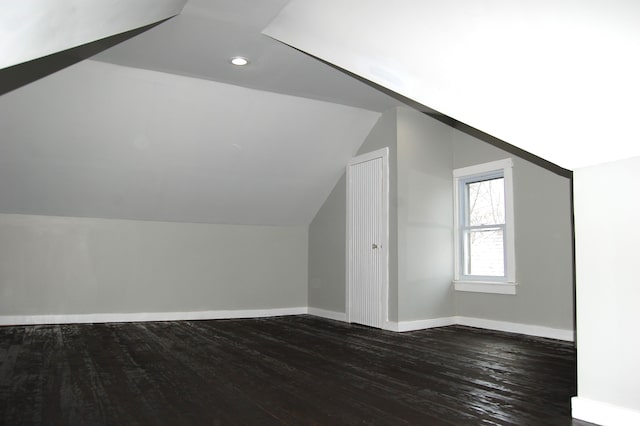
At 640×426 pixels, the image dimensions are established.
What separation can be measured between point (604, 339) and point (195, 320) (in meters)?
5.32

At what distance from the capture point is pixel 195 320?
6.79 metres

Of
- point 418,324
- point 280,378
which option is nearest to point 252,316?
point 418,324

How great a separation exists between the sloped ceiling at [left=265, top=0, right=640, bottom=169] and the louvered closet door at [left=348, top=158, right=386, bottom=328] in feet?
9.33

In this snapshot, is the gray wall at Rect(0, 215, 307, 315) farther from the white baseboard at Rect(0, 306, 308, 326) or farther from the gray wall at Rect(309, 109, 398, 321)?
the gray wall at Rect(309, 109, 398, 321)

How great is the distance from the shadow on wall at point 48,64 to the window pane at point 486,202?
4382 mm

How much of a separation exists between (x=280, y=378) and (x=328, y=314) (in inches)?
143

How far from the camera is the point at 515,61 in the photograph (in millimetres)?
2529

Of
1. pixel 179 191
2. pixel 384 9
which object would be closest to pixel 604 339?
pixel 384 9

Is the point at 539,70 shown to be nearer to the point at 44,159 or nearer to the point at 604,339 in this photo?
the point at 604,339

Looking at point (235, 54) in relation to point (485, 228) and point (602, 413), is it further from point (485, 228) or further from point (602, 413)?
point (602, 413)

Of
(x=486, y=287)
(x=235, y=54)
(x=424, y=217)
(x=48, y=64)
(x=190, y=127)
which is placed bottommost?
(x=486, y=287)

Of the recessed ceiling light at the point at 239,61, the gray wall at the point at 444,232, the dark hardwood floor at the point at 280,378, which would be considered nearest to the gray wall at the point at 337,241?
the gray wall at the point at 444,232

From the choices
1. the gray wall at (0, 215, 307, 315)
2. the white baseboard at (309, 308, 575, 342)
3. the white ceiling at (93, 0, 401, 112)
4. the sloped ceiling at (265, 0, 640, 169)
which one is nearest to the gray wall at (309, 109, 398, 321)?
the white baseboard at (309, 308, 575, 342)

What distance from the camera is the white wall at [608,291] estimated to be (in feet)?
8.28
